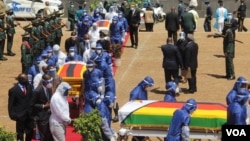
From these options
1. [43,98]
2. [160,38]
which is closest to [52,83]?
[43,98]

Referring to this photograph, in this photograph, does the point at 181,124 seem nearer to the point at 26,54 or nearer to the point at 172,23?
the point at 26,54

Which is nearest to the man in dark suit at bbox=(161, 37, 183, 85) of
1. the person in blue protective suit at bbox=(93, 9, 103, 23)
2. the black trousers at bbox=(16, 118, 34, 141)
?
the black trousers at bbox=(16, 118, 34, 141)

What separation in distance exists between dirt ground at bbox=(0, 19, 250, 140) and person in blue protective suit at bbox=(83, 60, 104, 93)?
1.11 meters

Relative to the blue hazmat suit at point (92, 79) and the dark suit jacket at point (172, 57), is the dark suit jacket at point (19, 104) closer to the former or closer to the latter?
the blue hazmat suit at point (92, 79)

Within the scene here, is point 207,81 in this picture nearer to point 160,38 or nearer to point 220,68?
point 220,68

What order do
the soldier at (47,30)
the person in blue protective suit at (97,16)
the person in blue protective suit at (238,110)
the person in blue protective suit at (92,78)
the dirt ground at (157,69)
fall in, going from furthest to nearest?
the person in blue protective suit at (97,16)
the soldier at (47,30)
the dirt ground at (157,69)
the person in blue protective suit at (92,78)
the person in blue protective suit at (238,110)

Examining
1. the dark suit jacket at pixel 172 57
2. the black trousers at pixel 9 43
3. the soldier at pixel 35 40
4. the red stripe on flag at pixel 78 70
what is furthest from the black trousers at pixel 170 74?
the black trousers at pixel 9 43

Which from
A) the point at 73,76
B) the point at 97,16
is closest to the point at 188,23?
the point at 97,16

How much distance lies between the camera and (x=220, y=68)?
26469 millimetres

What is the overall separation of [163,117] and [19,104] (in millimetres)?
2937

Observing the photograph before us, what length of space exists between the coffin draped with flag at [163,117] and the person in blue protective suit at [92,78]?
106 inches

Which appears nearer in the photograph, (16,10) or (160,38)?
(160,38)

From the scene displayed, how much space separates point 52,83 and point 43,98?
107 cm

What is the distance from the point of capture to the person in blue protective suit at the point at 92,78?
725 inches
